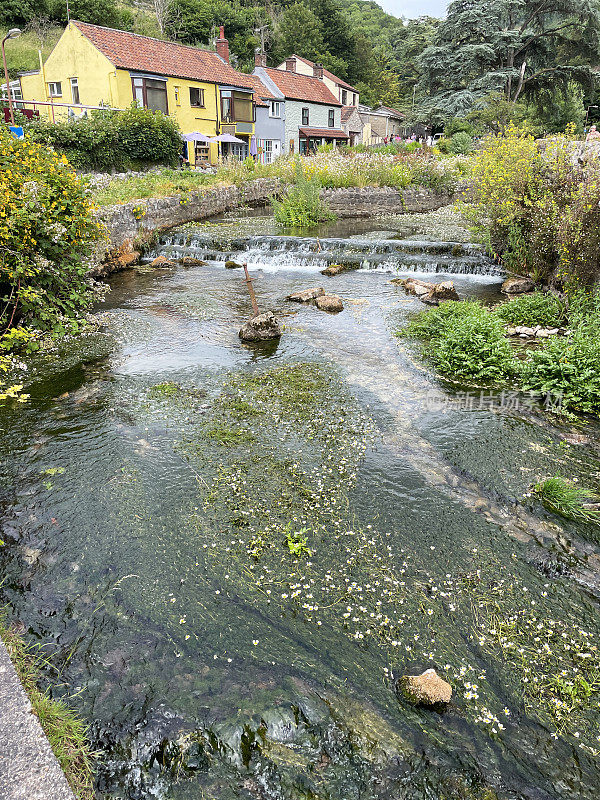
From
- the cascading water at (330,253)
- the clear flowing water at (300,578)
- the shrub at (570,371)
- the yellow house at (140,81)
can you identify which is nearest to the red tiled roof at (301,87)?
the yellow house at (140,81)

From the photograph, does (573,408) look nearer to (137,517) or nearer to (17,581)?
(137,517)

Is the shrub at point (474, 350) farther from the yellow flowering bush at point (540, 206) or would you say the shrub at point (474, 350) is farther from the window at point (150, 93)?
the window at point (150, 93)

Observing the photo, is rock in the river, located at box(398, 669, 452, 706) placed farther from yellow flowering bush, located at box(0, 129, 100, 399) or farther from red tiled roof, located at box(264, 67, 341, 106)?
red tiled roof, located at box(264, 67, 341, 106)

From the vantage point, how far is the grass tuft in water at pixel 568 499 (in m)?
5.46

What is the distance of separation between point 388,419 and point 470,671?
12.8 feet

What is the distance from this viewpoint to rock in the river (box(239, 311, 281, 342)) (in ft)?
33.1

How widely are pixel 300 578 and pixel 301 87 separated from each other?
2204 inches

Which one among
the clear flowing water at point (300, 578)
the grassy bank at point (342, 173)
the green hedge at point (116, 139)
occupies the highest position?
the green hedge at point (116, 139)

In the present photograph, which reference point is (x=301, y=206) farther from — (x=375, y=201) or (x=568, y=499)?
(x=568, y=499)

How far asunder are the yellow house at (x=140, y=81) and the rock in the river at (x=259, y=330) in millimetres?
24176

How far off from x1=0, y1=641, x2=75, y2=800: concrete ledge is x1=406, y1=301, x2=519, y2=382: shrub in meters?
7.43

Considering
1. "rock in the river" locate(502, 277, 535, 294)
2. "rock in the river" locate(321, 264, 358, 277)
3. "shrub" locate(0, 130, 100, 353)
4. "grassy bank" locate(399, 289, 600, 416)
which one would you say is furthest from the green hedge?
"grassy bank" locate(399, 289, 600, 416)

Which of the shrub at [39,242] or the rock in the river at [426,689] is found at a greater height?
the shrub at [39,242]

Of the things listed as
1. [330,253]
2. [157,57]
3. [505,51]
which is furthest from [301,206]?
[505,51]
